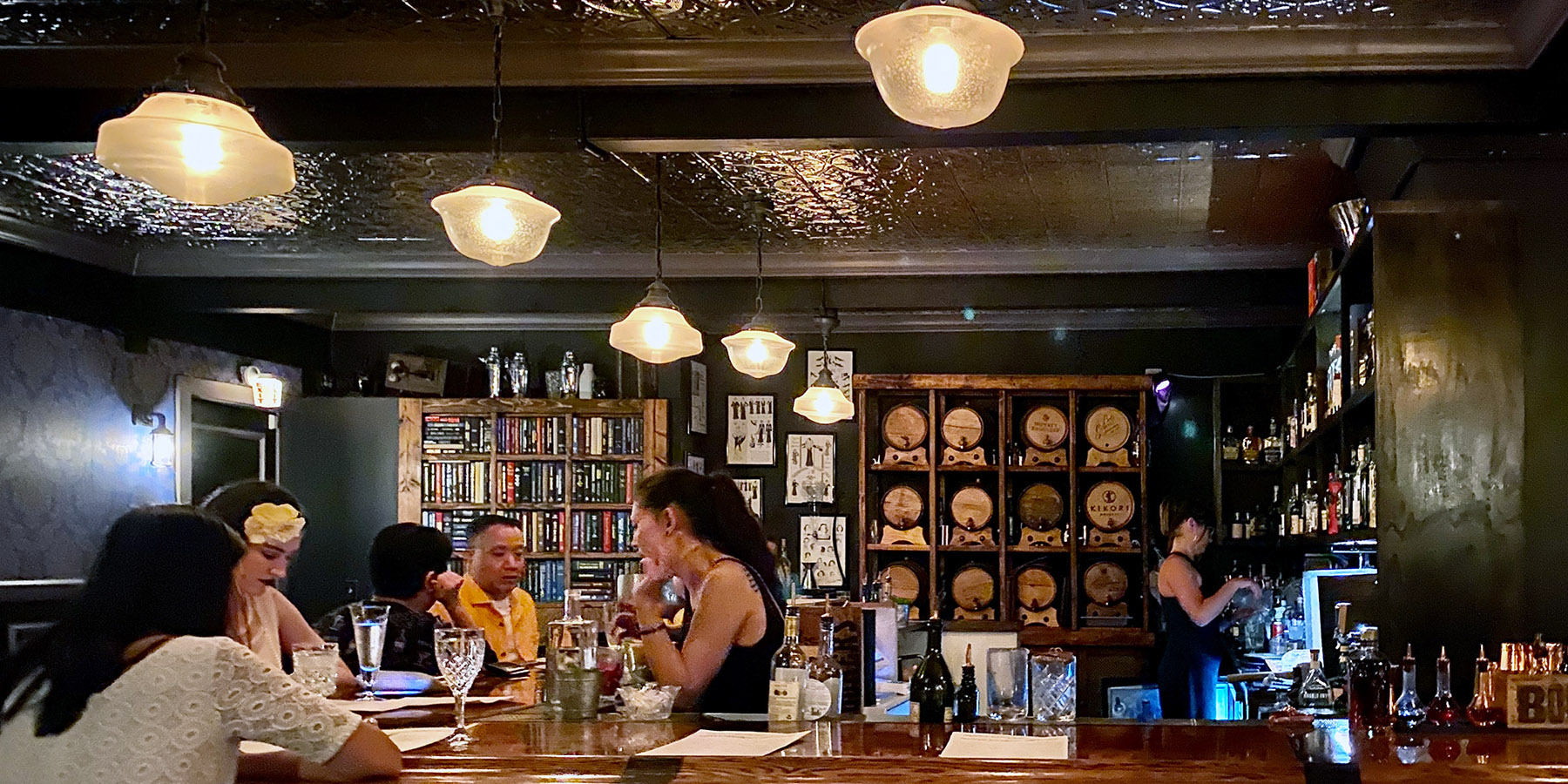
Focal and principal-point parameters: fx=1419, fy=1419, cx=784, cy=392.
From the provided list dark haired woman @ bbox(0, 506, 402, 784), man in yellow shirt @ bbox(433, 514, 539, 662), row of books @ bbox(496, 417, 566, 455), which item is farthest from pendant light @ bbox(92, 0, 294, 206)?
row of books @ bbox(496, 417, 566, 455)

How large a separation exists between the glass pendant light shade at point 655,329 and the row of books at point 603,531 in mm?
3916

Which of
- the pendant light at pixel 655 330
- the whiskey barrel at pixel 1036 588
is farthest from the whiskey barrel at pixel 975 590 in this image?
the pendant light at pixel 655 330

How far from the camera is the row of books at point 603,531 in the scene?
904 cm

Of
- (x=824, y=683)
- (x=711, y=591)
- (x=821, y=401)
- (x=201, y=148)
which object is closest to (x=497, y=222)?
(x=201, y=148)

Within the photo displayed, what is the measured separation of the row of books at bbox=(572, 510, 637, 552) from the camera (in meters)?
9.04

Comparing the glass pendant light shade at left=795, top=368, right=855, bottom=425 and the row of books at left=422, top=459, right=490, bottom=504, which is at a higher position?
the glass pendant light shade at left=795, top=368, right=855, bottom=425

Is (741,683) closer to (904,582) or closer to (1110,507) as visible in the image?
(904,582)

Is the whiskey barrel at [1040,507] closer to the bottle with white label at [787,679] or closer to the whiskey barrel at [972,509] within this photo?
the whiskey barrel at [972,509]

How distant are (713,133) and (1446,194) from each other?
230 centimetres

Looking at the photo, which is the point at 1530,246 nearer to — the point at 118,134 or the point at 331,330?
the point at 118,134

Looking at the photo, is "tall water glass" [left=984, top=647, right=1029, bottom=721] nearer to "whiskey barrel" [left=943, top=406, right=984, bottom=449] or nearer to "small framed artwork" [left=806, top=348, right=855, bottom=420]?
"whiskey barrel" [left=943, top=406, right=984, bottom=449]

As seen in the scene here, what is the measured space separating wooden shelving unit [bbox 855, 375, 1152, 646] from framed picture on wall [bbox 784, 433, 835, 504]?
1.45ft

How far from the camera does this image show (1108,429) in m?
9.00

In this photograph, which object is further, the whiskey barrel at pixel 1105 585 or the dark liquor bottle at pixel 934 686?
the whiskey barrel at pixel 1105 585
